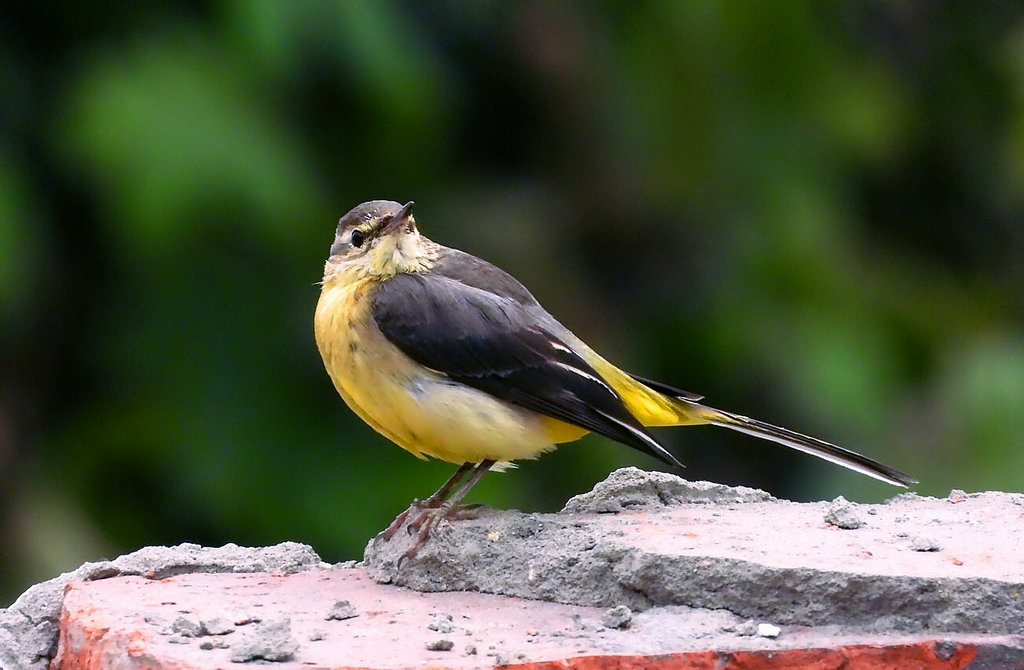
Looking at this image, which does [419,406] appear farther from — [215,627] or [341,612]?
[215,627]

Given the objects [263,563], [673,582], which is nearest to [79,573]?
[263,563]

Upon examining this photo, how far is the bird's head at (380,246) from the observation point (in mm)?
5211

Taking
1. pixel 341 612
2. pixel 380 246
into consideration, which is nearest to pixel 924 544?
pixel 341 612

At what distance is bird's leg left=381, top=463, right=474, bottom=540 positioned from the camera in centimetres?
455

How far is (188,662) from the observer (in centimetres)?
336

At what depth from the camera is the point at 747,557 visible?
381 centimetres

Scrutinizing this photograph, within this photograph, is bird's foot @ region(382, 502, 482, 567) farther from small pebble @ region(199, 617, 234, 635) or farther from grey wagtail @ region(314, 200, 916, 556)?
small pebble @ region(199, 617, 234, 635)

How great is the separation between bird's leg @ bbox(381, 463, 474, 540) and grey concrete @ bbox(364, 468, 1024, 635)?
89 millimetres

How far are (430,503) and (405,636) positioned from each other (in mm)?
1175

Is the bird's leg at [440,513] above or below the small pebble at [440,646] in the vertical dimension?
above

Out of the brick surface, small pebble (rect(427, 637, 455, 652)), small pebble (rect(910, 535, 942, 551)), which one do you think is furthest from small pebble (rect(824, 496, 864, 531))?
small pebble (rect(427, 637, 455, 652))

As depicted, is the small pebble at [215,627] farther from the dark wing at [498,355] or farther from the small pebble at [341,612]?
the dark wing at [498,355]

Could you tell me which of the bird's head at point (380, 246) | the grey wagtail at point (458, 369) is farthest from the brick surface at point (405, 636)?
the bird's head at point (380, 246)

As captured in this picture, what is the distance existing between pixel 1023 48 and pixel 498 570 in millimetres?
6577
